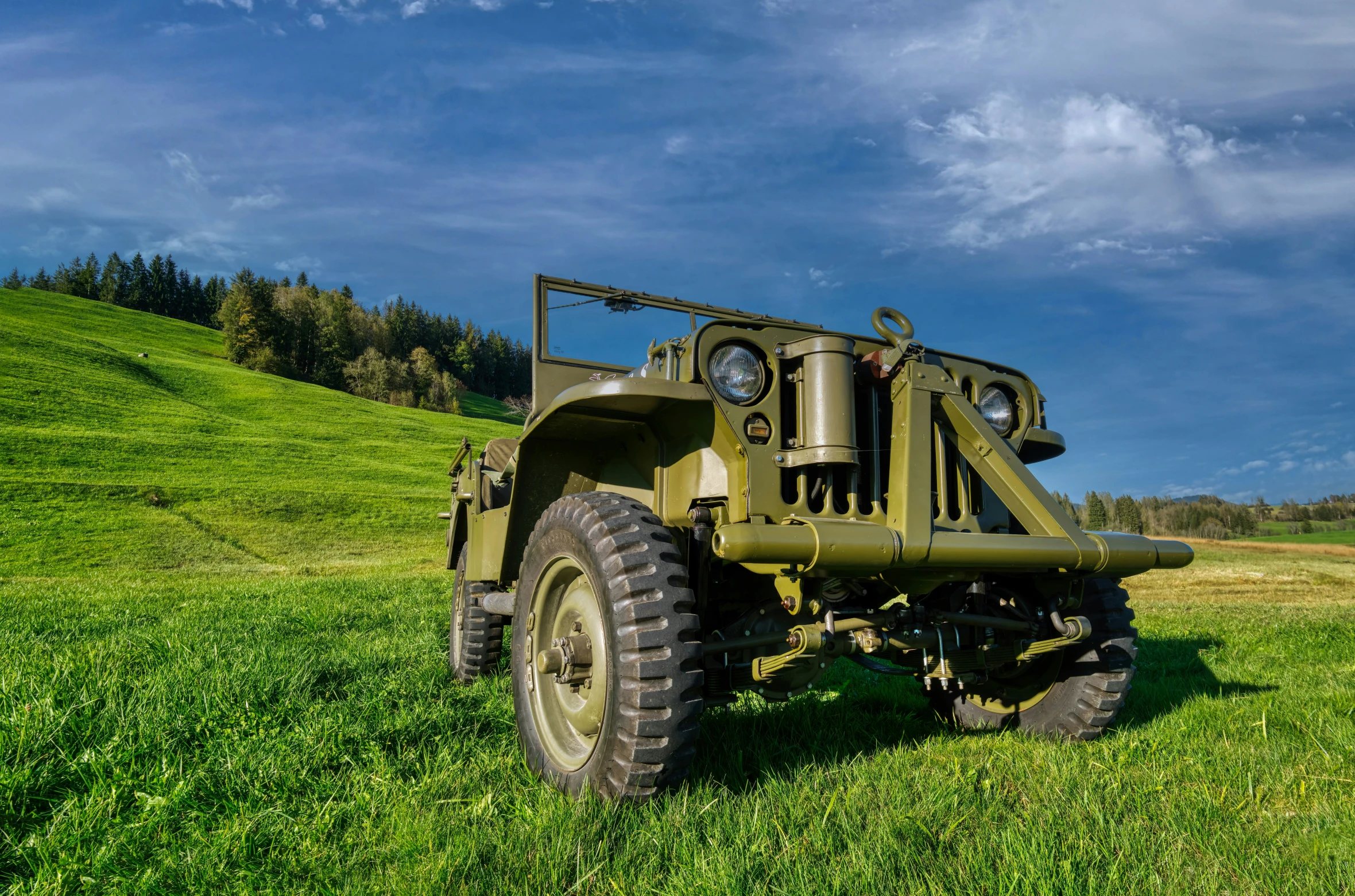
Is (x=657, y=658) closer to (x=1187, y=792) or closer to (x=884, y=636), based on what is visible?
(x=884, y=636)

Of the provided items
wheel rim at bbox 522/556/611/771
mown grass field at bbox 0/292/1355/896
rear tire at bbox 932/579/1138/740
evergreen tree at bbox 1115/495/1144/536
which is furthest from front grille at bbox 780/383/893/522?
evergreen tree at bbox 1115/495/1144/536

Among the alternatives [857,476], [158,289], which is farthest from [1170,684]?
[158,289]

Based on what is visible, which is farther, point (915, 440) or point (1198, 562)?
point (1198, 562)

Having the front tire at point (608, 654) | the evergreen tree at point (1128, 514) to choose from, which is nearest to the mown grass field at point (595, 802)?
the front tire at point (608, 654)

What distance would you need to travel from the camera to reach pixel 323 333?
73.2 metres

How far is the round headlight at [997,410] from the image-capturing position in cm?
352

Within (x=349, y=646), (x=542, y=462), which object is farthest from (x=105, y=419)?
(x=542, y=462)

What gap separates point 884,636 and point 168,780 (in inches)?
106

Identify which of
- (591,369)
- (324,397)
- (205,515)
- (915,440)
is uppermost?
(324,397)

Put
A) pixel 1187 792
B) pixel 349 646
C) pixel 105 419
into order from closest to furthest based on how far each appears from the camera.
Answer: pixel 1187 792 → pixel 349 646 → pixel 105 419

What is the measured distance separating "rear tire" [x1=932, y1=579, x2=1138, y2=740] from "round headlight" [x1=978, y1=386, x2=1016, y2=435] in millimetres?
843

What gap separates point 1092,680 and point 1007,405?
4.21ft

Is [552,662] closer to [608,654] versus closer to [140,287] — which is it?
[608,654]

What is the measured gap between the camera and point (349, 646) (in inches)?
226
